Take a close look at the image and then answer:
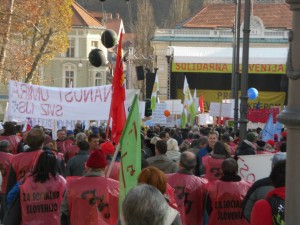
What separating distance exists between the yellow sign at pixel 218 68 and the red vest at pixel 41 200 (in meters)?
30.6

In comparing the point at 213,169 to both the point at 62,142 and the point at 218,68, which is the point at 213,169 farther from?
the point at 218,68

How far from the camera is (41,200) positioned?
803cm

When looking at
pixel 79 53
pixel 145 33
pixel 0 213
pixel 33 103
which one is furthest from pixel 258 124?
pixel 145 33

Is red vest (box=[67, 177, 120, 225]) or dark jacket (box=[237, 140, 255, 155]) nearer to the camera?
red vest (box=[67, 177, 120, 225])

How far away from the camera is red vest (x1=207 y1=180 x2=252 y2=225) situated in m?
8.55

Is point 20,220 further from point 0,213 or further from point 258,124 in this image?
point 258,124

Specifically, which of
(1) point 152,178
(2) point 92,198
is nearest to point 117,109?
(2) point 92,198

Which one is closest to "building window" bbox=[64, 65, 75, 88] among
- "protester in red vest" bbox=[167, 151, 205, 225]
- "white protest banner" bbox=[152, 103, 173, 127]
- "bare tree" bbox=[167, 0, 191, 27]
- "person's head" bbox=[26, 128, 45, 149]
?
"bare tree" bbox=[167, 0, 191, 27]

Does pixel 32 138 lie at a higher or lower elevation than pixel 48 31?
lower

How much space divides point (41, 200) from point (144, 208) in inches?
143

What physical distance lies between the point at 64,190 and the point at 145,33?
89158 millimetres

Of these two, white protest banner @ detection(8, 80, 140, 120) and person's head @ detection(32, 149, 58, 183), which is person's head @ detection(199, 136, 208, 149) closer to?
white protest banner @ detection(8, 80, 140, 120)

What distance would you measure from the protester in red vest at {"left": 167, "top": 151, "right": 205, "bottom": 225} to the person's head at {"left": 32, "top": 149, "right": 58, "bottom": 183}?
50.9 inches

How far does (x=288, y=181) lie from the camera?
4746 millimetres
